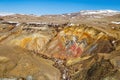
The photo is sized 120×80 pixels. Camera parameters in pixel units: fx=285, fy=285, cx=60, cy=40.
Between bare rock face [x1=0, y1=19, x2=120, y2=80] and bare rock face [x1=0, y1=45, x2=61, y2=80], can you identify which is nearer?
bare rock face [x1=0, y1=19, x2=120, y2=80]

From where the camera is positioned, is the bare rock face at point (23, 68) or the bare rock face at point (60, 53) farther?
the bare rock face at point (23, 68)

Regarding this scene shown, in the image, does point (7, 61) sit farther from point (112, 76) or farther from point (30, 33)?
point (30, 33)

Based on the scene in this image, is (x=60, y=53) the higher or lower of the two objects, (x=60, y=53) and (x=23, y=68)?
the lower

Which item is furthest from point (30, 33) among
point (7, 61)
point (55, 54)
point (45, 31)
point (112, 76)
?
point (112, 76)

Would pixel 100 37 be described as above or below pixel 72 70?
above

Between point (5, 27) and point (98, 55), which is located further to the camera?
point (5, 27)

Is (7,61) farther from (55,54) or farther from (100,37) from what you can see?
(100,37)

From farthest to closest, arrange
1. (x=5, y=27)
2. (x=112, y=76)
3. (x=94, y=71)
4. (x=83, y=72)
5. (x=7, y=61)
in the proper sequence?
(x=5, y=27), (x=7, y=61), (x=83, y=72), (x=94, y=71), (x=112, y=76)

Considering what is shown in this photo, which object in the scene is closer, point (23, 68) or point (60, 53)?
point (23, 68)

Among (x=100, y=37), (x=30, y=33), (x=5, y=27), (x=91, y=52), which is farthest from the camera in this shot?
(x=5, y=27)
